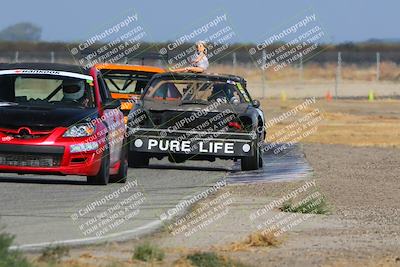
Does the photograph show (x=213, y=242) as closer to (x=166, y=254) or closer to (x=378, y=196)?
(x=166, y=254)

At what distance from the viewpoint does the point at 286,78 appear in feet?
247

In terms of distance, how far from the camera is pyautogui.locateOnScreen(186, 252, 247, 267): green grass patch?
10102 millimetres

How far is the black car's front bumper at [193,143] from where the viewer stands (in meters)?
21.0

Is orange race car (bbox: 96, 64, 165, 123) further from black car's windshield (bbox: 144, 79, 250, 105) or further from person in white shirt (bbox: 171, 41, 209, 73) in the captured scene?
black car's windshield (bbox: 144, 79, 250, 105)

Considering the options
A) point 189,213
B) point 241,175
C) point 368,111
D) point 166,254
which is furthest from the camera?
point 368,111

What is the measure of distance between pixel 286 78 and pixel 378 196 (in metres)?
57.9

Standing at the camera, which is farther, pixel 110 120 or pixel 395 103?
pixel 395 103

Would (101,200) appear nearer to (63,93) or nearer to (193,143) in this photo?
(63,93)

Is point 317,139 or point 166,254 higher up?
point 166,254

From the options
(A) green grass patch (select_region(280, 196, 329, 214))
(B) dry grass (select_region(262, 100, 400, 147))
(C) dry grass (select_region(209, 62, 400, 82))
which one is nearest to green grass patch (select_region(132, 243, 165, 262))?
(A) green grass patch (select_region(280, 196, 329, 214))

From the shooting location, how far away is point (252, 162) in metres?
21.4

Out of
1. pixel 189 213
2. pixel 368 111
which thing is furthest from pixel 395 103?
pixel 189 213

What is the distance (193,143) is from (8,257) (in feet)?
39.0

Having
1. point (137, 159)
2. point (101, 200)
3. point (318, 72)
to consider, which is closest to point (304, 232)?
point (101, 200)
